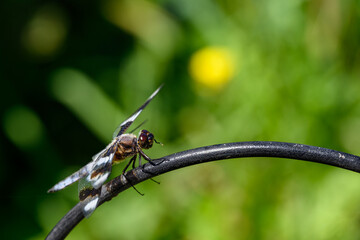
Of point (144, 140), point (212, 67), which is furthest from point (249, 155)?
point (212, 67)

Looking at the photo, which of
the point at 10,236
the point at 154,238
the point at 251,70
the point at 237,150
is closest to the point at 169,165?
the point at 237,150

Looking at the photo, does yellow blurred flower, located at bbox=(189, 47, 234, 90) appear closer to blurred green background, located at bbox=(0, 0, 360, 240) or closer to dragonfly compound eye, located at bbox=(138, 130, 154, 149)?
blurred green background, located at bbox=(0, 0, 360, 240)

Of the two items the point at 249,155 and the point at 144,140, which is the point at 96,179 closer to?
the point at 144,140

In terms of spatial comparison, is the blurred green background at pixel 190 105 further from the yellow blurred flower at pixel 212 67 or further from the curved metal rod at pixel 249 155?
the curved metal rod at pixel 249 155

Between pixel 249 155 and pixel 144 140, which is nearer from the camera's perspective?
pixel 249 155

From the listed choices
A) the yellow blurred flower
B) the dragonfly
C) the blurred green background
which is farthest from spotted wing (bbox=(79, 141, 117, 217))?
the yellow blurred flower

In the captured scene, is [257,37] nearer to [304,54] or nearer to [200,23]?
[304,54]
